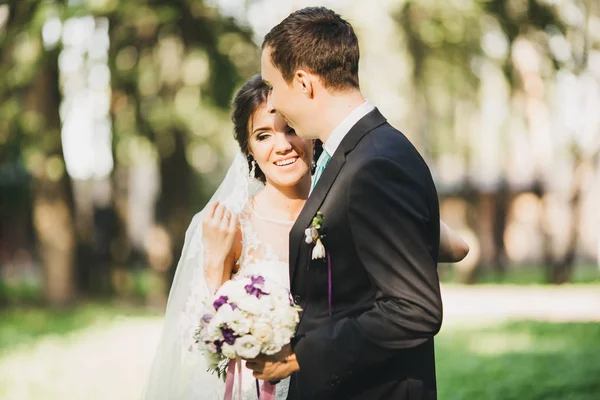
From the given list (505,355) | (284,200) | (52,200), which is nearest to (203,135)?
(52,200)

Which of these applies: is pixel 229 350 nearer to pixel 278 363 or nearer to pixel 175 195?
pixel 278 363

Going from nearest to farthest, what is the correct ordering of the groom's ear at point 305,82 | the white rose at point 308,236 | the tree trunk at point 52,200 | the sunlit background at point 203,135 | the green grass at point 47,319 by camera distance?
the white rose at point 308,236
the groom's ear at point 305,82
the sunlit background at point 203,135
the green grass at point 47,319
the tree trunk at point 52,200

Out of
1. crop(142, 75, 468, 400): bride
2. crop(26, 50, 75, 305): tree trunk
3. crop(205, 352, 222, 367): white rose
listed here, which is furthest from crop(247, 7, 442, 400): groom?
crop(26, 50, 75, 305): tree trunk

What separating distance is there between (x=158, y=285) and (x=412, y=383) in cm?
1587

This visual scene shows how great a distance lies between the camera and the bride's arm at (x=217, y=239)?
12.1 feet

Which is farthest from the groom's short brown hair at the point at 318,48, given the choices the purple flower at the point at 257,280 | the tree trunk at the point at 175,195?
the tree trunk at the point at 175,195

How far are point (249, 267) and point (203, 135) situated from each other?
38.6 feet

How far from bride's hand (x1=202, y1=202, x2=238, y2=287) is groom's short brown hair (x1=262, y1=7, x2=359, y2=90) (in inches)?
39.0

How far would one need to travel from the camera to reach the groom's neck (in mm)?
2898

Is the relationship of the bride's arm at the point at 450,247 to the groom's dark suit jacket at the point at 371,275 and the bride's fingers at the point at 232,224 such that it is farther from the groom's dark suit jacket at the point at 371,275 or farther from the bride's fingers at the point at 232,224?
the bride's fingers at the point at 232,224

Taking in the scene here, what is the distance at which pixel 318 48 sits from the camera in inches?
111

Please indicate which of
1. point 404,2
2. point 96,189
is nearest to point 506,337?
point 404,2

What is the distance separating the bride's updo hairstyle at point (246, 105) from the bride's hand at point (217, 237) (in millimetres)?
604

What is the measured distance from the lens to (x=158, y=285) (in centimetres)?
1817
